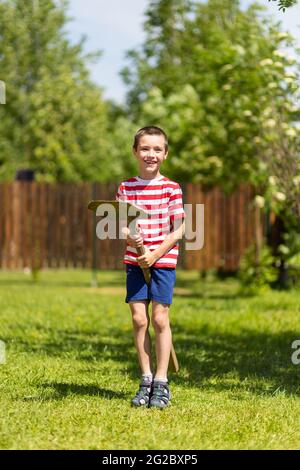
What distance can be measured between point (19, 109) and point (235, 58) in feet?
70.4

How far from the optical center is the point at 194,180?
51.9ft

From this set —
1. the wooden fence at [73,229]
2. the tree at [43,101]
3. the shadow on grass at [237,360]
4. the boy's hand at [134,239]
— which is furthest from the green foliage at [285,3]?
the tree at [43,101]

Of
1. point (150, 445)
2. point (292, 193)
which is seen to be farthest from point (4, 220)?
point (150, 445)

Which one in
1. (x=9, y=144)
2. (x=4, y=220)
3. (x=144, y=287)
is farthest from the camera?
(x=9, y=144)

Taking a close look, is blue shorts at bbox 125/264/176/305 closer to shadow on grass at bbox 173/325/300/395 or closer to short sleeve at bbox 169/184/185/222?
short sleeve at bbox 169/184/185/222

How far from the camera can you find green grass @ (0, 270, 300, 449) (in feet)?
13.4

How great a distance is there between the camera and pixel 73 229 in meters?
15.5

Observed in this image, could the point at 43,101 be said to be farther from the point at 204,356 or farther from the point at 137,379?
the point at 137,379

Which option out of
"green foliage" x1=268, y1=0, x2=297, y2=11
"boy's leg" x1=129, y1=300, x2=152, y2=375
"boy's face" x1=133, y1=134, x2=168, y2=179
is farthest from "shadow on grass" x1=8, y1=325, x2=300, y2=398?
"green foliage" x1=268, y1=0, x2=297, y2=11

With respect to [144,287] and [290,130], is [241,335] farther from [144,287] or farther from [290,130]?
[144,287]

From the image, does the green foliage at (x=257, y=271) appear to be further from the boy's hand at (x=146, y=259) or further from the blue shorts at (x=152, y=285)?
the boy's hand at (x=146, y=259)

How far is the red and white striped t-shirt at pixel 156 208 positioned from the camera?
4902 mm

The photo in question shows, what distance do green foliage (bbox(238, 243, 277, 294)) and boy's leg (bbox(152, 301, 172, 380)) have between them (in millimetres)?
7554

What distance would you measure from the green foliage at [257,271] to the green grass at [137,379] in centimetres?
123
